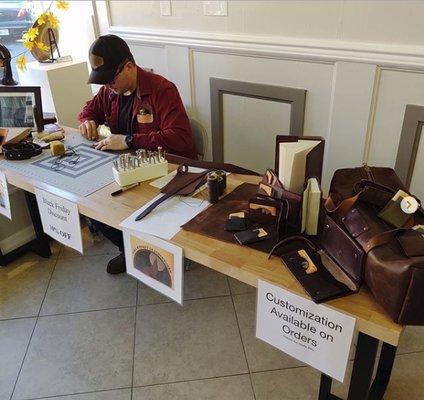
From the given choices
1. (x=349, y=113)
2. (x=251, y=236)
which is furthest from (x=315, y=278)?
(x=349, y=113)

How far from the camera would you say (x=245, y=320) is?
1770mm

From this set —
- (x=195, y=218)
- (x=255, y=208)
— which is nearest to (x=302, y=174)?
(x=255, y=208)

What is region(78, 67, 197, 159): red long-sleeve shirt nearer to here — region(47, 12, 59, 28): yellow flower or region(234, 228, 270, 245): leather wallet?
region(234, 228, 270, 245): leather wallet

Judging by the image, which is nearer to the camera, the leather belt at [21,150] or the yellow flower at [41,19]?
the leather belt at [21,150]

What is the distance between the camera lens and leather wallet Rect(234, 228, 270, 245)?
42.1 inches

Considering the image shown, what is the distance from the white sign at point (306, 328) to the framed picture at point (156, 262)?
25cm

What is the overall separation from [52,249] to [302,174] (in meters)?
1.69

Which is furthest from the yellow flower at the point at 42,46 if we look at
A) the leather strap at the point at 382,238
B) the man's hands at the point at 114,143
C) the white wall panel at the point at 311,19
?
the leather strap at the point at 382,238

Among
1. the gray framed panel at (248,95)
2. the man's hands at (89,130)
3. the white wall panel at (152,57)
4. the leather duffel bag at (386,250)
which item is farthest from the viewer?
the white wall panel at (152,57)

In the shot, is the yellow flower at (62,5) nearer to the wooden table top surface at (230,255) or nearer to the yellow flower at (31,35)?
the yellow flower at (31,35)

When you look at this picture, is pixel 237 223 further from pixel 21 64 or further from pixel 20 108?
pixel 21 64

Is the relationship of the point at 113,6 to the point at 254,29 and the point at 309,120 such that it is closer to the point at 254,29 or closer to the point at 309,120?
the point at 254,29

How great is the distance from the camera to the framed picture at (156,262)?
1085mm

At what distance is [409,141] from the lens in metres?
1.69
